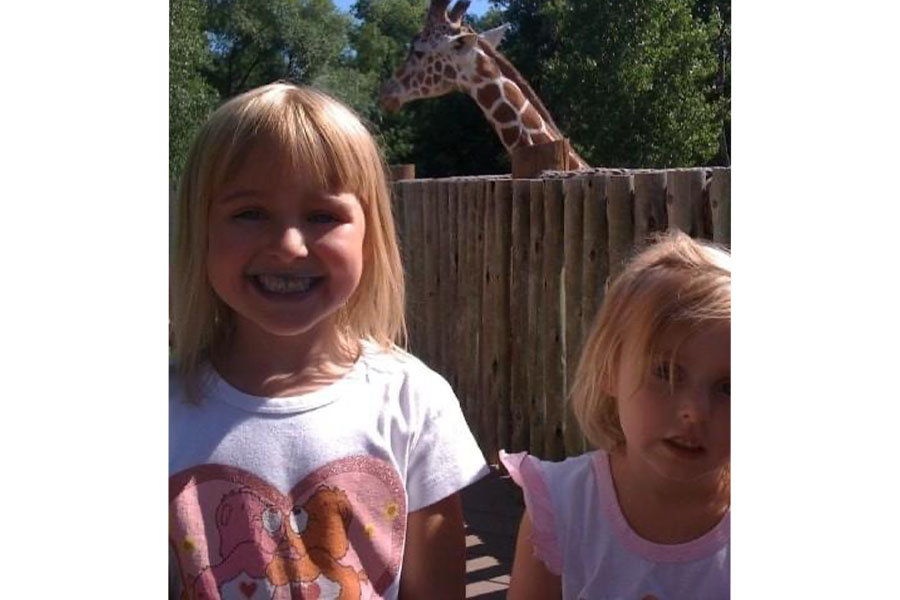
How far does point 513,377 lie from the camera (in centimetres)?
164

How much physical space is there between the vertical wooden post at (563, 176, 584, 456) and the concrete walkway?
25cm

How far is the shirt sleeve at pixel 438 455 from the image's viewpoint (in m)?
0.57

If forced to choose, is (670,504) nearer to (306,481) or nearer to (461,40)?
(306,481)

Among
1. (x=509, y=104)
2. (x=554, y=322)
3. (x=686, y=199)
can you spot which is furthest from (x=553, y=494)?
(x=509, y=104)

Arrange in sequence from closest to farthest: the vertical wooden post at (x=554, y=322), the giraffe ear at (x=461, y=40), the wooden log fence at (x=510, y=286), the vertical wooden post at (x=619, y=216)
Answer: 1. the giraffe ear at (x=461, y=40)
2. the vertical wooden post at (x=619, y=216)
3. the wooden log fence at (x=510, y=286)
4. the vertical wooden post at (x=554, y=322)

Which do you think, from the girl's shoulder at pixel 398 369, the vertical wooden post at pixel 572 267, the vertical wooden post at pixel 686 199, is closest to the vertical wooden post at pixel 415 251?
the vertical wooden post at pixel 572 267

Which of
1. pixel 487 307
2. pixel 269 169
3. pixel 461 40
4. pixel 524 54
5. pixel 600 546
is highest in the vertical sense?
pixel 461 40

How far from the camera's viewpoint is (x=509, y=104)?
2217 mm

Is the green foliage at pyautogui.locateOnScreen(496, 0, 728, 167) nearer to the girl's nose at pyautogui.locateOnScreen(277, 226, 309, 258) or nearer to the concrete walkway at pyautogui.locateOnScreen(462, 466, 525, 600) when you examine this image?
the girl's nose at pyautogui.locateOnScreen(277, 226, 309, 258)

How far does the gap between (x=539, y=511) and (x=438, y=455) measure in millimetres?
64

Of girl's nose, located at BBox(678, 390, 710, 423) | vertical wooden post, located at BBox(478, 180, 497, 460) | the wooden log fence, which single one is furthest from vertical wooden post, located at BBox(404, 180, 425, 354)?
girl's nose, located at BBox(678, 390, 710, 423)

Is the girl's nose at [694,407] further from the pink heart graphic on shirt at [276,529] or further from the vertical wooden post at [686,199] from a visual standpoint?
the vertical wooden post at [686,199]

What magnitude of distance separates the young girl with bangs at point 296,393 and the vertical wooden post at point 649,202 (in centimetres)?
69
